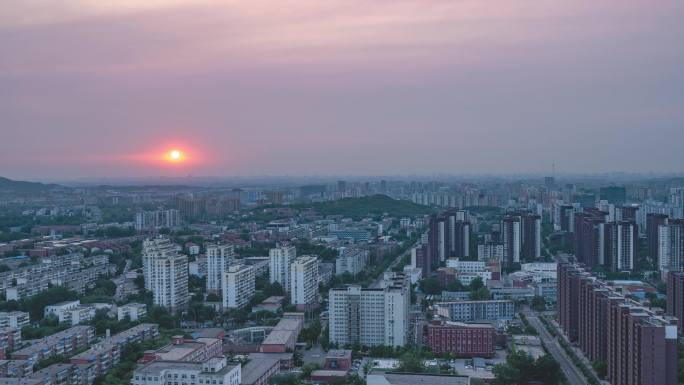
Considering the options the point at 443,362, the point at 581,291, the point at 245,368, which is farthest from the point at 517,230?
the point at 245,368

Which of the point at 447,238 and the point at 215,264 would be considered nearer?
the point at 215,264

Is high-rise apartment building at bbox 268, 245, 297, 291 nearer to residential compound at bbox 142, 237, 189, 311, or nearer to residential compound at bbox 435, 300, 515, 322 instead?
residential compound at bbox 142, 237, 189, 311

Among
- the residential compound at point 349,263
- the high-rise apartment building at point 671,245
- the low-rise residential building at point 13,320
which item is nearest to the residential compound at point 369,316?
the low-rise residential building at point 13,320

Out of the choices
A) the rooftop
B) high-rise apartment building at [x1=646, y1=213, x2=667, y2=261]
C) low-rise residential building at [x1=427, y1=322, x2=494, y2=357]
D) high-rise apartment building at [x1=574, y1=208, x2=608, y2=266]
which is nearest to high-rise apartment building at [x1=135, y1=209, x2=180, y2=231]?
high-rise apartment building at [x1=574, y1=208, x2=608, y2=266]

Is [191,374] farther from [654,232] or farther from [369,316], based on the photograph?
[654,232]

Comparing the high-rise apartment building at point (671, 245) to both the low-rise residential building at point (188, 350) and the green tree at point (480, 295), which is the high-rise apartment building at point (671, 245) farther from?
the low-rise residential building at point (188, 350)

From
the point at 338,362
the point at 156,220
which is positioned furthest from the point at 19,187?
the point at 338,362

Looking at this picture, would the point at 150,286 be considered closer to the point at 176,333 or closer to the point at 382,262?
the point at 176,333
